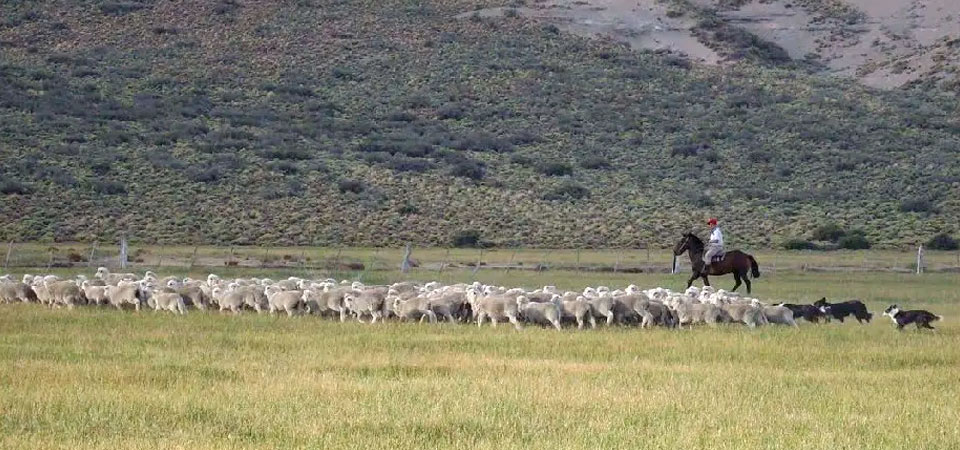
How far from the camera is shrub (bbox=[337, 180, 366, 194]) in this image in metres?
67.4

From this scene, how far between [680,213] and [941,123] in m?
22.3

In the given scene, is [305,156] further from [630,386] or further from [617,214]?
[630,386]

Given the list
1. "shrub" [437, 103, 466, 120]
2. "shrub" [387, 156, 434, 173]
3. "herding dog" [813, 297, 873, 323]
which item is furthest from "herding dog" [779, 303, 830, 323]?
"shrub" [437, 103, 466, 120]

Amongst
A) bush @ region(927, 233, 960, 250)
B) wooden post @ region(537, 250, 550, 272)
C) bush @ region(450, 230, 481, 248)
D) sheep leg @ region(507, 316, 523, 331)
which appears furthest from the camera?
bush @ region(927, 233, 960, 250)

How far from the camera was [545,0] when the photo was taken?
4218 inches

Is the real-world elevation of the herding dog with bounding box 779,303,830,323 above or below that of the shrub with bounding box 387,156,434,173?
below

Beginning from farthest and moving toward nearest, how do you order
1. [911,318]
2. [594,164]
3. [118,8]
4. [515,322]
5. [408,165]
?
[118,8] → [594,164] → [408,165] → [911,318] → [515,322]

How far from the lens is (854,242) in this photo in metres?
60.2

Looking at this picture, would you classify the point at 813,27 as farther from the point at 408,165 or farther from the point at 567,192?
the point at 567,192

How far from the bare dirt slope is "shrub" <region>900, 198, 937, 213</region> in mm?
27241

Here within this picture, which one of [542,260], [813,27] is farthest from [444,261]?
[813,27]

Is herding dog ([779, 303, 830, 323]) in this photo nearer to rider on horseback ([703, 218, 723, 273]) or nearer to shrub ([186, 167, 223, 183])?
rider on horseback ([703, 218, 723, 273])

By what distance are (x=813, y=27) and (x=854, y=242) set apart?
4981cm

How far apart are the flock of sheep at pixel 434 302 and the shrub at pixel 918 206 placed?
135 ft
